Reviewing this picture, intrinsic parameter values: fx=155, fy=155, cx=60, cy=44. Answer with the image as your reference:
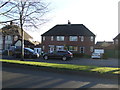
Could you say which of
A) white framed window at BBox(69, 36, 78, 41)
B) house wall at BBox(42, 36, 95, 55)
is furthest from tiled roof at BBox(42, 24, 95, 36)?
house wall at BBox(42, 36, 95, 55)

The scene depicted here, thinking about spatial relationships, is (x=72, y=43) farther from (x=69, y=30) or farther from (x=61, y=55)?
(x=61, y=55)

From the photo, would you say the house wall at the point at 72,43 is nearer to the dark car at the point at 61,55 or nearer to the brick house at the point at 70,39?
the brick house at the point at 70,39

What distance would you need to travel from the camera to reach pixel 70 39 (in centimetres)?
4059

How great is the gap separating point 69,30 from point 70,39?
8.56ft

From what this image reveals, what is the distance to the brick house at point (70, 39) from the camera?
39188mm

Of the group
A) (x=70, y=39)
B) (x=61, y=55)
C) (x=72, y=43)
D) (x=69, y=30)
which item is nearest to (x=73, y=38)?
(x=70, y=39)

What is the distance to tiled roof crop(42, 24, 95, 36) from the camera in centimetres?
3984

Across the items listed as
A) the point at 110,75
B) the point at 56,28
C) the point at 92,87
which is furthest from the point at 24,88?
the point at 56,28

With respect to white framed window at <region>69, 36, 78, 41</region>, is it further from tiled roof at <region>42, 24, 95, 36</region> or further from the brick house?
tiled roof at <region>42, 24, 95, 36</region>

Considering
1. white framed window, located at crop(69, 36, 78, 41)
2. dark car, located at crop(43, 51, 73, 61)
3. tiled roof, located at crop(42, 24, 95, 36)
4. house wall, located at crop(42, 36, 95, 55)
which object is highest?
tiled roof, located at crop(42, 24, 95, 36)

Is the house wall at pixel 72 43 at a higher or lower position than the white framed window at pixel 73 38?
lower

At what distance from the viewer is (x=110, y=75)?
845cm

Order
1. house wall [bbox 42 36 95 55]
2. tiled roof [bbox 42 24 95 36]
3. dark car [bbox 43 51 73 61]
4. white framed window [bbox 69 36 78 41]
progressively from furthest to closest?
1. white framed window [bbox 69 36 78 41]
2. tiled roof [bbox 42 24 95 36]
3. house wall [bbox 42 36 95 55]
4. dark car [bbox 43 51 73 61]

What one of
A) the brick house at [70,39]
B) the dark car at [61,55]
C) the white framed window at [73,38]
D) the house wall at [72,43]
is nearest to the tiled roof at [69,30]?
the brick house at [70,39]
